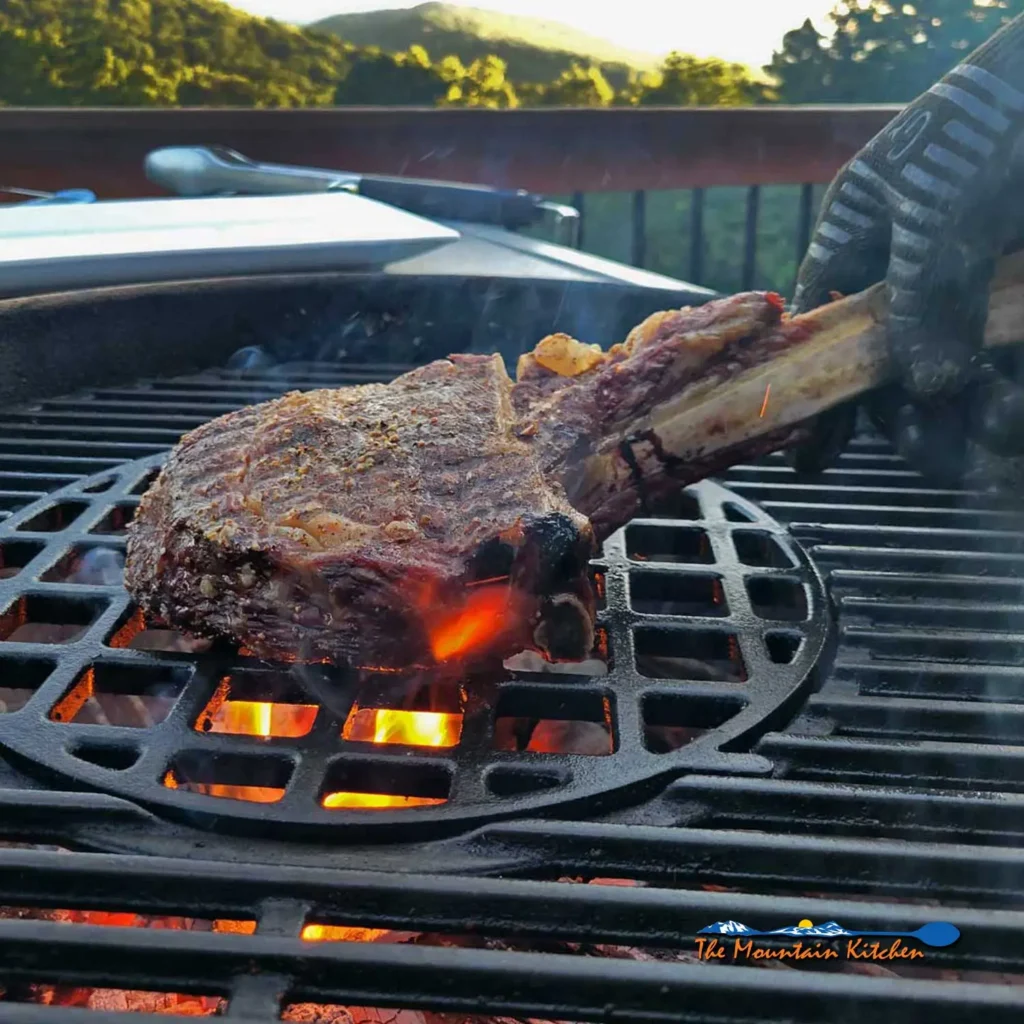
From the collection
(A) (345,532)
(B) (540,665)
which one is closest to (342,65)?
(B) (540,665)

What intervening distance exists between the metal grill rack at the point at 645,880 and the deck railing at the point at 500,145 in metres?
4.09

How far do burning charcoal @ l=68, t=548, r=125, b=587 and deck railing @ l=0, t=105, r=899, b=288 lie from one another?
384 centimetres

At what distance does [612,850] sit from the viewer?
3.47 ft

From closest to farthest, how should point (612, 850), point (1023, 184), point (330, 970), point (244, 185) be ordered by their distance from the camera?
point (330, 970) → point (612, 850) → point (1023, 184) → point (244, 185)

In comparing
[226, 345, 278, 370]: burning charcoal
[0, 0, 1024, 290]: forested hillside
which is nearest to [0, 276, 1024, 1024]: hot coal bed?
[226, 345, 278, 370]: burning charcoal

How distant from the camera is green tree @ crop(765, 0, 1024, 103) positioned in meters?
6.34

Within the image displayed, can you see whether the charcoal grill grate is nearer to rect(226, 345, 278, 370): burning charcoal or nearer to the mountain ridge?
rect(226, 345, 278, 370): burning charcoal

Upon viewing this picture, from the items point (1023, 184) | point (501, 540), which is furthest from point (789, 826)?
point (1023, 184)

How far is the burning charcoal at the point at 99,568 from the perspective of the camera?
5.73 feet

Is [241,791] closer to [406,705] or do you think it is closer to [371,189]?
[406,705]

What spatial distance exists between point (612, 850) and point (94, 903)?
0.56 m

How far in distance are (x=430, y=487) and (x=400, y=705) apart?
33cm

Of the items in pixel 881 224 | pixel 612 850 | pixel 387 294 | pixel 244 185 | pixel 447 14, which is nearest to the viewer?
pixel 612 850

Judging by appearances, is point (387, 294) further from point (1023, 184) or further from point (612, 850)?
point (612, 850)
